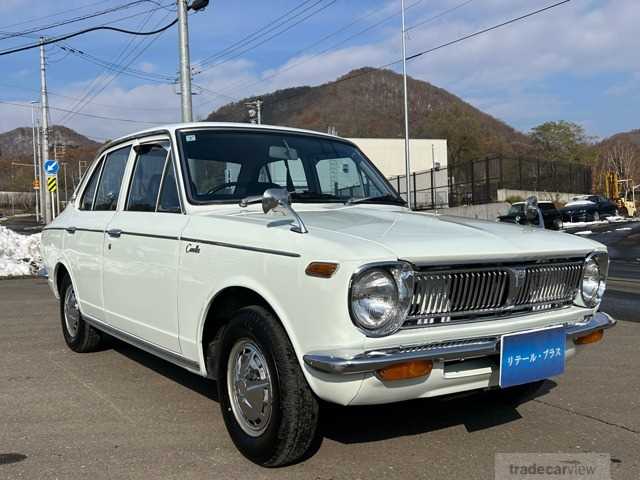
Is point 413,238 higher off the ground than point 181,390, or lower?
higher

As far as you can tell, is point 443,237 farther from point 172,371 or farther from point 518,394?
point 172,371

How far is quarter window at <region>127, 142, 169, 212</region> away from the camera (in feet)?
14.2

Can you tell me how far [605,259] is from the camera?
377 centimetres

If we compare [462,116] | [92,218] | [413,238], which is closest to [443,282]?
[413,238]

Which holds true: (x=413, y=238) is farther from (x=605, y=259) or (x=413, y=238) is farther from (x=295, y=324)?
(x=605, y=259)

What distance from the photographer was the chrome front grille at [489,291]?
3012mm

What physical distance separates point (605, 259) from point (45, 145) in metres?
32.5

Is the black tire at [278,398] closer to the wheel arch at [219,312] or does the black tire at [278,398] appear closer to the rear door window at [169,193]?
the wheel arch at [219,312]

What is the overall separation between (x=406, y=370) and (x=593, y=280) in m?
1.49

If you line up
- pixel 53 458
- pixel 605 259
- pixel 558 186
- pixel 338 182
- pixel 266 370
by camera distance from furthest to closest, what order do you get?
pixel 558 186 → pixel 338 182 → pixel 605 259 → pixel 53 458 → pixel 266 370

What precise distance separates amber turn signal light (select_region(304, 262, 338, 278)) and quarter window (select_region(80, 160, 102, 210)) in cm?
319

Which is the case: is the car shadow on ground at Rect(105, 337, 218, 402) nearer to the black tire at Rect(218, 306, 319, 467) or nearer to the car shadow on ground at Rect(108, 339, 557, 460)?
the car shadow on ground at Rect(108, 339, 557, 460)

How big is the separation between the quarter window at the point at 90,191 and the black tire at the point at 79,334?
75 cm

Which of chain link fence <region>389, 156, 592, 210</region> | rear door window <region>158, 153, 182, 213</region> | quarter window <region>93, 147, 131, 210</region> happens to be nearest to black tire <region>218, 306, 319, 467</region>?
rear door window <region>158, 153, 182, 213</region>
